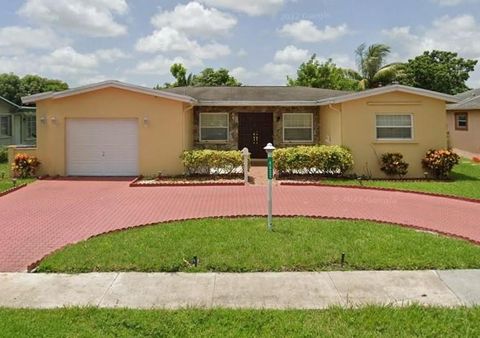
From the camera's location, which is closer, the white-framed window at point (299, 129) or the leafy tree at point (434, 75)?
the white-framed window at point (299, 129)

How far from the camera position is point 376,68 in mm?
37906

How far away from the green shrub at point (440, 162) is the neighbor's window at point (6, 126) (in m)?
25.3

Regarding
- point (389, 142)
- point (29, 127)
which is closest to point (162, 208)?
point (389, 142)

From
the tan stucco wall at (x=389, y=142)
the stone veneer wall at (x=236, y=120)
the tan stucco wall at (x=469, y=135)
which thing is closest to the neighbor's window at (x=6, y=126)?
the stone veneer wall at (x=236, y=120)

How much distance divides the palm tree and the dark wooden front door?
60.7 feet

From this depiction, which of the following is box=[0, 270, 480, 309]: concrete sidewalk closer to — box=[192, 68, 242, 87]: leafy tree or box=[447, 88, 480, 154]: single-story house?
box=[447, 88, 480, 154]: single-story house

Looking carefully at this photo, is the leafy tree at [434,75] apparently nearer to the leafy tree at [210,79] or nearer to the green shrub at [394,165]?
the leafy tree at [210,79]

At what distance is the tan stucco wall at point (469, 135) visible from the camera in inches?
1041

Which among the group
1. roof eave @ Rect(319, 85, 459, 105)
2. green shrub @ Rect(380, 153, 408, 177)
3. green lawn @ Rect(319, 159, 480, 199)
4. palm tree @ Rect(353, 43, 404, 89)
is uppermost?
palm tree @ Rect(353, 43, 404, 89)

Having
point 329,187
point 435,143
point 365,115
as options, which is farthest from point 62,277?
point 435,143

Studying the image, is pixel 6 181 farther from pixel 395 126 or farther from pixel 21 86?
pixel 21 86

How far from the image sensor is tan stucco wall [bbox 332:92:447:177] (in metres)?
17.4

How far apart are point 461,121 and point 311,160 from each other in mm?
17065

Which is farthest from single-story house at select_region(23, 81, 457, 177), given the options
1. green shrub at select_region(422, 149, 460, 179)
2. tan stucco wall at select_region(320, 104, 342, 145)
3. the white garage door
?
green shrub at select_region(422, 149, 460, 179)
